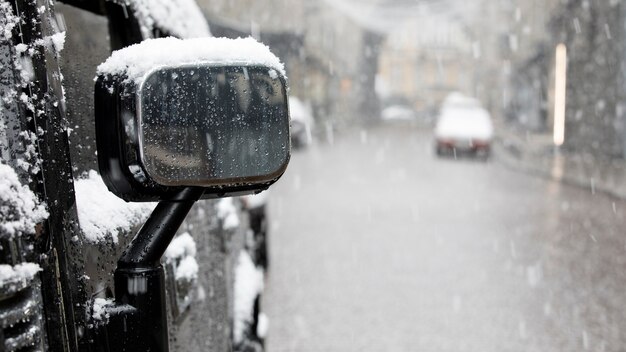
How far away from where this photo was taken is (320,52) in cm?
5291

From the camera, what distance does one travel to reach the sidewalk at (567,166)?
1435 cm

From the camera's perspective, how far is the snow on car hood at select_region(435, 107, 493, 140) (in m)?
23.4

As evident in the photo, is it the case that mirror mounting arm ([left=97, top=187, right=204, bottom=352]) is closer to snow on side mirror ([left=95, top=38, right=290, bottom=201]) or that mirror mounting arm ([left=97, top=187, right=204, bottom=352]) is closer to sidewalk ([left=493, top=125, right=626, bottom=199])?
snow on side mirror ([left=95, top=38, right=290, bottom=201])

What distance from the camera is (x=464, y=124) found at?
2422cm

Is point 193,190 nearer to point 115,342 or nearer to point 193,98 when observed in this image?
point 193,98

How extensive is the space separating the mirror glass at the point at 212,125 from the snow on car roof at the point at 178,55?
20 millimetres

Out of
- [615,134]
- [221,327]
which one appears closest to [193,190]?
[221,327]

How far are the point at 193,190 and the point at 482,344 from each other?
4.31 m

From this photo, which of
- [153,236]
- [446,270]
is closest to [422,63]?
[446,270]

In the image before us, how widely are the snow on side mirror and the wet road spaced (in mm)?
4038

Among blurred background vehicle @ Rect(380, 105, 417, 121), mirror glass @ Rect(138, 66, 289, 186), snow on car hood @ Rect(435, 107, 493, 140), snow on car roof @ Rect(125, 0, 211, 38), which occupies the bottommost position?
blurred background vehicle @ Rect(380, 105, 417, 121)

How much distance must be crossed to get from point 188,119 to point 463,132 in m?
22.9

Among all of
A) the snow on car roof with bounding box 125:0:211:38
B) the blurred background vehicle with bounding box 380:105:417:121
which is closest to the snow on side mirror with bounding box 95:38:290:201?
the snow on car roof with bounding box 125:0:211:38

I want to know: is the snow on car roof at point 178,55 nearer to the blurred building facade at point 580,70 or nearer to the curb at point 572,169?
the curb at point 572,169
